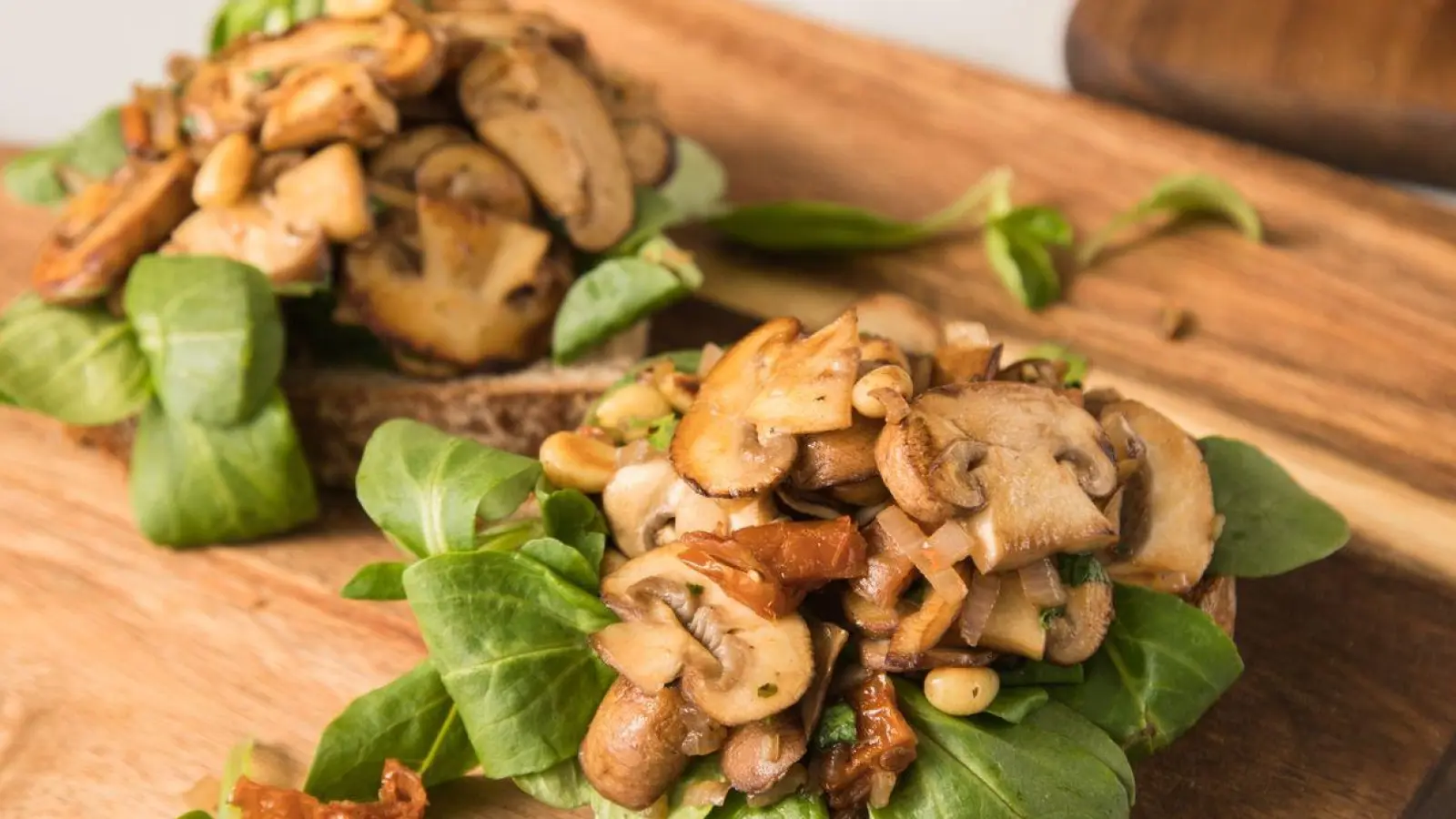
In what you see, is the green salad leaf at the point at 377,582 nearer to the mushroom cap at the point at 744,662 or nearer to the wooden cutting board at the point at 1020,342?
the wooden cutting board at the point at 1020,342

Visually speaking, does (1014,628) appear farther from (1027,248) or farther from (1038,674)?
(1027,248)

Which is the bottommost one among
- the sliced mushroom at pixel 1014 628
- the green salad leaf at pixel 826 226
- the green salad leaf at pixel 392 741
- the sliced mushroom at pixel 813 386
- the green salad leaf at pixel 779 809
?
the green salad leaf at pixel 392 741

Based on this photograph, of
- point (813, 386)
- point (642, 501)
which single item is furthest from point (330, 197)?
point (813, 386)

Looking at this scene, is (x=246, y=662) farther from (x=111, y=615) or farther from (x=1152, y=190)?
(x=1152, y=190)

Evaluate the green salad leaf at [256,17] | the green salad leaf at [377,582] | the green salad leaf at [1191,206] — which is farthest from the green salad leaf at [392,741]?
the green salad leaf at [1191,206]

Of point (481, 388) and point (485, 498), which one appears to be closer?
point (485, 498)

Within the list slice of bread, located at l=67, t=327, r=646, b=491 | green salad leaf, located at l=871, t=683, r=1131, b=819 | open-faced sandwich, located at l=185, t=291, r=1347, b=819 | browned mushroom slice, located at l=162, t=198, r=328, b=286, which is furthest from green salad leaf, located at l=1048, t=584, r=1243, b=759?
browned mushroom slice, located at l=162, t=198, r=328, b=286

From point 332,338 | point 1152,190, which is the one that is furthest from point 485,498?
point 1152,190
